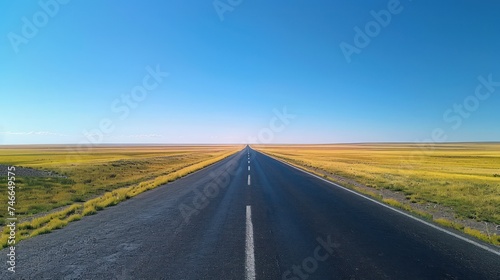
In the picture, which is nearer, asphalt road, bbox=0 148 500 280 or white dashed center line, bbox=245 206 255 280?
white dashed center line, bbox=245 206 255 280

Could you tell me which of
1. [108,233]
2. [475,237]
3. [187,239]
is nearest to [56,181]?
[108,233]

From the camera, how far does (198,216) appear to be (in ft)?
28.0

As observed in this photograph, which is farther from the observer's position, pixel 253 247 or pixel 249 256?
pixel 253 247

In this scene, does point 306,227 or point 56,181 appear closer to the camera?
point 306,227

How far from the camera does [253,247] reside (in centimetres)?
569

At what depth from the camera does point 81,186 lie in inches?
699

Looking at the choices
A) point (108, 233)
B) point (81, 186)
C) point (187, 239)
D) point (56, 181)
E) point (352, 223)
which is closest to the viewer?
point (187, 239)

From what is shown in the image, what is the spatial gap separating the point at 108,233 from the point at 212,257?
3447 millimetres

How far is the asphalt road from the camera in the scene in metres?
4.59

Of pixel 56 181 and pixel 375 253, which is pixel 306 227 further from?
pixel 56 181

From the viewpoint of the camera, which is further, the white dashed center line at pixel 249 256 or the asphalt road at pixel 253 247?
the asphalt road at pixel 253 247

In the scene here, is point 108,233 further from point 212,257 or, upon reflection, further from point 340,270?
point 340,270

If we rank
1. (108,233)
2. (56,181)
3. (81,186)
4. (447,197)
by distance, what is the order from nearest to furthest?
(108,233) → (447,197) → (81,186) → (56,181)

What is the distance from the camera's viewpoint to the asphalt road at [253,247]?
15.1ft
